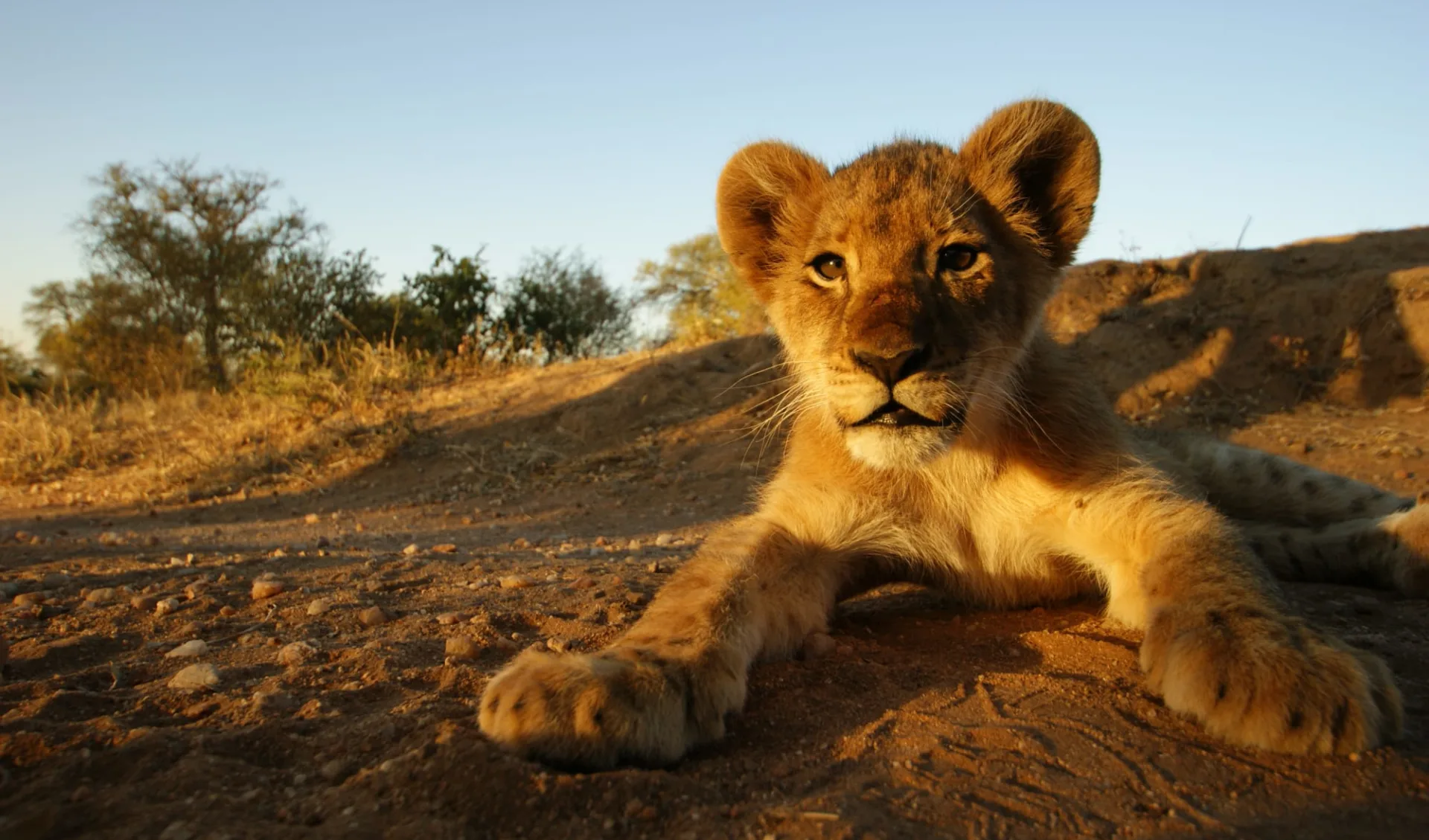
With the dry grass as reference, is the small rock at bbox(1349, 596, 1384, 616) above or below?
below

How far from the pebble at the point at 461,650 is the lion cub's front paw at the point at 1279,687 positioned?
1920mm

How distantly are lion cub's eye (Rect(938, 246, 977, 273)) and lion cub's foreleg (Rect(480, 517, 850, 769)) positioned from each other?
1.23 metres

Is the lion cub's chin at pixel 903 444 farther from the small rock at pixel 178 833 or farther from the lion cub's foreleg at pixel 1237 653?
the small rock at pixel 178 833

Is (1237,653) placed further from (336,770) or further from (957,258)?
(336,770)

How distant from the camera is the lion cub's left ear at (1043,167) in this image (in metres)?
3.74

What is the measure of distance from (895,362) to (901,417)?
0.66 ft

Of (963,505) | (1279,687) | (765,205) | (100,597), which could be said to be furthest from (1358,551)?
(100,597)

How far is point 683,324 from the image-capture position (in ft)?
50.4

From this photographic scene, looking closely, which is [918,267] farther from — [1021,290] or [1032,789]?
[1032,789]

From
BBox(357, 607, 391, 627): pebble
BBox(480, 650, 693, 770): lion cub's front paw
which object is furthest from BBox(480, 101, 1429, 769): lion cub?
BBox(357, 607, 391, 627): pebble

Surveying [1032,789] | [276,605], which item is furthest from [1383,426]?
[276,605]

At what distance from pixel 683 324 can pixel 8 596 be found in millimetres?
12010

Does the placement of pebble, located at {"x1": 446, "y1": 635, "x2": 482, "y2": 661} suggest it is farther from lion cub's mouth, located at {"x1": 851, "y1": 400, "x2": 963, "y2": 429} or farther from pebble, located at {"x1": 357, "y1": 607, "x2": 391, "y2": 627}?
lion cub's mouth, located at {"x1": 851, "y1": 400, "x2": 963, "y2": 429}

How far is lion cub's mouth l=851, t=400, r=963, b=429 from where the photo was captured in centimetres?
300
